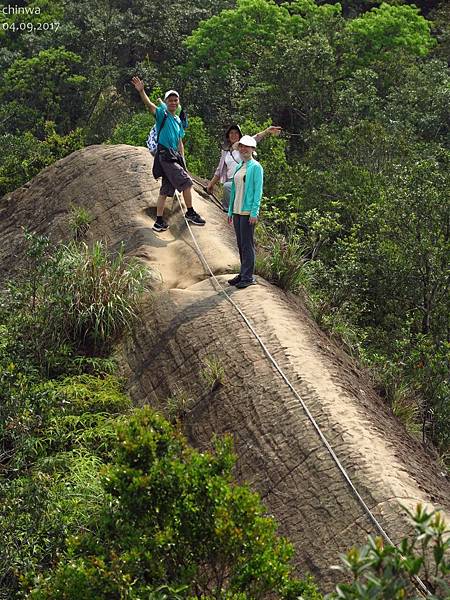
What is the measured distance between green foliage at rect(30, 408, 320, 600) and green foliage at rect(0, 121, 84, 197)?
13.8 meters

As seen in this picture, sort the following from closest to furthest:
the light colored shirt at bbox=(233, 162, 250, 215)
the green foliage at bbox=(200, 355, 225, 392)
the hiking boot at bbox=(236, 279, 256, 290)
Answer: the green foliage at bbox=(200, 355, 225, 392), the light colored shirt at bbox=(233, 162, 250, 215), the hiking boot at bbox=(236, 279, 256, 290)

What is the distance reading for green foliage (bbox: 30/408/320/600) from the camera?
18.8ft

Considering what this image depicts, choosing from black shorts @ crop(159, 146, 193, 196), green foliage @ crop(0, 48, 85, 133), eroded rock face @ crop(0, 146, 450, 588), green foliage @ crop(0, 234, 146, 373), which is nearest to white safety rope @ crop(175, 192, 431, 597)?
eroded rock face @ crop(0, 146, 450, 588)

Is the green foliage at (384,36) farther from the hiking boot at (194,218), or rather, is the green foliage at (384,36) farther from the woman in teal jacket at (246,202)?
the woman in teal jacket at (246,202)

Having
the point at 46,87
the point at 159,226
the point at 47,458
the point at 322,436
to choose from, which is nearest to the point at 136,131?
the point at 46,87

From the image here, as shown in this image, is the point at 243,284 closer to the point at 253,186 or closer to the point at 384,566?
the point at 253,186

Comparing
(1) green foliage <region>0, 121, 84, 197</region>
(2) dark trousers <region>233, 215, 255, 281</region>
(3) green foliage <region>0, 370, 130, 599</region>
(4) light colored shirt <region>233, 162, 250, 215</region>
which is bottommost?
(3) green foliage <region>0, 370, 130, 599</region>

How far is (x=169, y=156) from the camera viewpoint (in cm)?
1196

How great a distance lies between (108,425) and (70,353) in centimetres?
130

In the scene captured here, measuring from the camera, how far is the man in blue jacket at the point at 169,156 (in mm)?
11898

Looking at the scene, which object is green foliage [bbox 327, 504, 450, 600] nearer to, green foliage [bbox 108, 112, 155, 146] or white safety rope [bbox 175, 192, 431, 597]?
white safety rope [bbox 175, 192, 431, 597]

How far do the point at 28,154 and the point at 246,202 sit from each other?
1283 centimetres

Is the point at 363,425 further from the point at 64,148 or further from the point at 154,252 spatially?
the point at 64,148

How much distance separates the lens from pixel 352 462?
748cm
